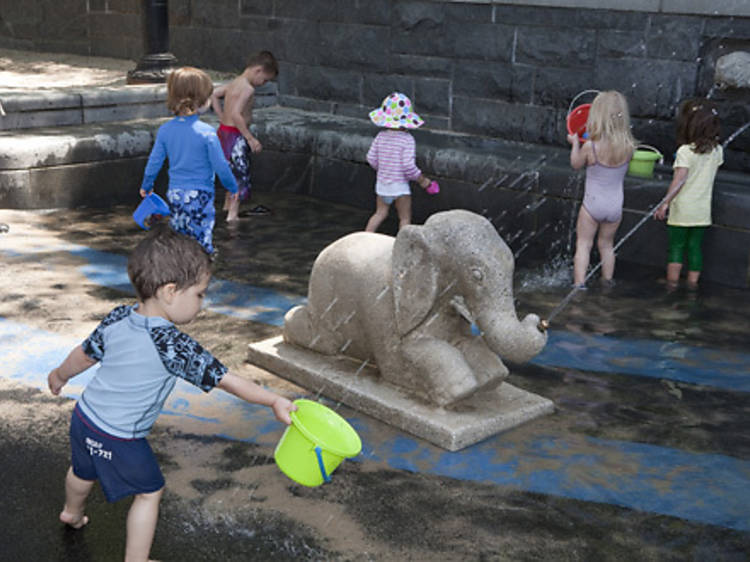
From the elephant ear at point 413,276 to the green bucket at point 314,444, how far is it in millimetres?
1193

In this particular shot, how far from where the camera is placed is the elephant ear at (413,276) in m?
4.16

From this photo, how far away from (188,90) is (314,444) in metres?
3.61

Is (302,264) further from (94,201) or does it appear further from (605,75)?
(605,75)

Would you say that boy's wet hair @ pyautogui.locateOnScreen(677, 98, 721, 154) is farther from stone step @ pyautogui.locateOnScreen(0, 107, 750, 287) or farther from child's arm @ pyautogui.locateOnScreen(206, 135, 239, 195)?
child's arm @ pyautogui.locateOnScreen(206, 135, 239, 195)

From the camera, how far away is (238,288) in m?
6.37

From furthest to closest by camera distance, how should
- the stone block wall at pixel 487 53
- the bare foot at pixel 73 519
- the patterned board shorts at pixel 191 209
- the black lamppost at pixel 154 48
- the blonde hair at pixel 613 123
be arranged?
the black lamppost at pixel 154 48 → the stone block wall at pixel 487 53 → the blonde hair at pixel 613 123 → the patterned board shorts at pixel 191 209 → the bare foot at pixel 73 519

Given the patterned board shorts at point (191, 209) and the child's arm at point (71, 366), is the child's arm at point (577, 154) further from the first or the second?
the child's arm at point (71, 366)

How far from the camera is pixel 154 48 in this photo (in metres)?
10.7

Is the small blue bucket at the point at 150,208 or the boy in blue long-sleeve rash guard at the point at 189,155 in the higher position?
the boy in blue long-sleeve rash guard at the point at 189,155

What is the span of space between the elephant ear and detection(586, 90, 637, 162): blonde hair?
2.81 metres

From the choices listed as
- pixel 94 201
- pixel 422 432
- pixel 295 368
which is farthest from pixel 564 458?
pixel 94 201

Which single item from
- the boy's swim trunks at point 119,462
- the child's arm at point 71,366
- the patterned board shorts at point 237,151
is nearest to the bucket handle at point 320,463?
the boy's swim trunks at point 119,462

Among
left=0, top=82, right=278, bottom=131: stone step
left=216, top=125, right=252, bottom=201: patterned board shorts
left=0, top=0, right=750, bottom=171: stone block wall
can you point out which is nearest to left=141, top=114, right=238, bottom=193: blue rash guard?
left=216, top=125, right=252, bottom=201: patterned board shorts

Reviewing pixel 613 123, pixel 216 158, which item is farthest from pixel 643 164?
pixel 216 158
